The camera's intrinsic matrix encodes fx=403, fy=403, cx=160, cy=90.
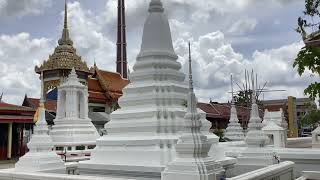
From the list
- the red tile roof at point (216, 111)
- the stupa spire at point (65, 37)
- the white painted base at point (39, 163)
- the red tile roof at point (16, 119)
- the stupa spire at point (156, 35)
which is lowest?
the white painted base at point (39, 163)

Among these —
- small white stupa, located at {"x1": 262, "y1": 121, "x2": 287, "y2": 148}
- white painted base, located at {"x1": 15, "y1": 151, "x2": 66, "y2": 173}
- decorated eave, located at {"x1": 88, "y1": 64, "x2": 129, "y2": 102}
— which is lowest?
white painted base, located at {"x1": 15, "y1": 151, "x2": 66, "y2": 173}

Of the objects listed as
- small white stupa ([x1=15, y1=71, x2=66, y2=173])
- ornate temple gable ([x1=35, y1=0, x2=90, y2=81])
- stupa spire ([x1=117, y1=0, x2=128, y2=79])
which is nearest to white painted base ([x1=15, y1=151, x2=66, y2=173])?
small white stupa ([x1=15, y1=71, x2=66, y2=173])

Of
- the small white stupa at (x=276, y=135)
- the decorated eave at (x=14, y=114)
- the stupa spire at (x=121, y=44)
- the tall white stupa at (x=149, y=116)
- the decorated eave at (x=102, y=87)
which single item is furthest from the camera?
the stupa spire at (x=121, y=44)

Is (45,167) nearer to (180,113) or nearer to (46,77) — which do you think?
(180,113)

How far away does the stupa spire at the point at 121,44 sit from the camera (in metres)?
64.7

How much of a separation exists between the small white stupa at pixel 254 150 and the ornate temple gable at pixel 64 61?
1364 inches

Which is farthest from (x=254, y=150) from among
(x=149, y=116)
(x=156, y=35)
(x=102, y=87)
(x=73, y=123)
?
(x=102, y=87)

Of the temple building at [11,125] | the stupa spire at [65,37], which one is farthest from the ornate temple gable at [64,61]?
the temple building at [11,125]

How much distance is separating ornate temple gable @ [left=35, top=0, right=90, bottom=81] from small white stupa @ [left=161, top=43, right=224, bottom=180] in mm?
38126

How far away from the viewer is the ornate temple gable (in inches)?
1791

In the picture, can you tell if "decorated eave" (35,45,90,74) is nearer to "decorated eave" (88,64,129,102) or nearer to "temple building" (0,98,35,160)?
"decorated eave" (88,64,129,102)

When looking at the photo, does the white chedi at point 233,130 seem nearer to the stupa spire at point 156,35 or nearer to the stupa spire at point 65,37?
the stupa spire at point 156,35

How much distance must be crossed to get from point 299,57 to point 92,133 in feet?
67.1

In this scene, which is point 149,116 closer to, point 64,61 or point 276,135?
point 276,135
